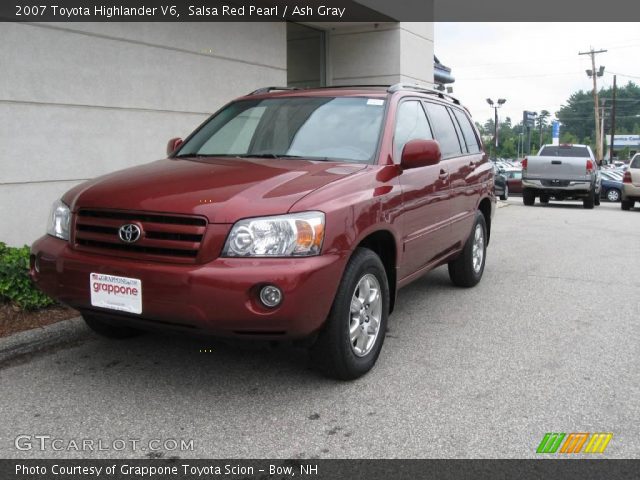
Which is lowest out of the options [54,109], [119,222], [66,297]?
[66,297]

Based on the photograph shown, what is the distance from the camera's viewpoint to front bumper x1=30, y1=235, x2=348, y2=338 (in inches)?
127

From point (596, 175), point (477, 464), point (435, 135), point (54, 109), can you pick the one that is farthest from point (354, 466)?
point (596, 175)

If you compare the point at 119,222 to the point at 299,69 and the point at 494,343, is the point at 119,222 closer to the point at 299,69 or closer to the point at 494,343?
the point at 494,343

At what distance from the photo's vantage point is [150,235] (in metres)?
3.45

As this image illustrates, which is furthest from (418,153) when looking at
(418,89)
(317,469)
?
(317,469)

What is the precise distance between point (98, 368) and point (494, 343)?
281cm

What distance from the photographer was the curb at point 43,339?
4289 millimetres

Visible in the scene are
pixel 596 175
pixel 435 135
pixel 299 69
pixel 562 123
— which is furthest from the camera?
pixel 562 123

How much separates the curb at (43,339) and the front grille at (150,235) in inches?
46.4

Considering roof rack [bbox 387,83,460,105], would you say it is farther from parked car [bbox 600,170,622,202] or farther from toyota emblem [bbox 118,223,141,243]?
parked car [bbox 600,170,622,202]

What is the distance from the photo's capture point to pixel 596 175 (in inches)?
762

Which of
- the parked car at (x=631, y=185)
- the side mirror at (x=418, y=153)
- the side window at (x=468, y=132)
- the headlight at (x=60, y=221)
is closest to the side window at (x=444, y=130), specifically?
the side window at (x=468, y=132)

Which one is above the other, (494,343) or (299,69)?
(299,69)

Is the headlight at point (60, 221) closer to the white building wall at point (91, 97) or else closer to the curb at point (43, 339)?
the curb at point (43, 339)
